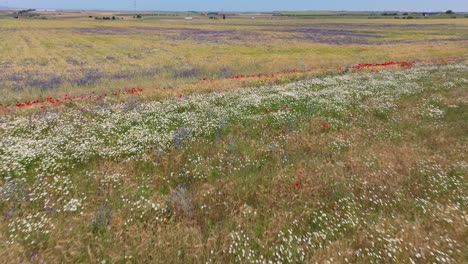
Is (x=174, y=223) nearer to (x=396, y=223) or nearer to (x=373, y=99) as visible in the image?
(x=396, y=223)

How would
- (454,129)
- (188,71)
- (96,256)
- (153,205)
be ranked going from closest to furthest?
1. (96,256)
2. (153,205)
3. (454,129)
4. (188,71)

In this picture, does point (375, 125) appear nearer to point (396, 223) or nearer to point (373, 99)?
point (373, 99)

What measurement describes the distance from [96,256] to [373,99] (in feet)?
45.1

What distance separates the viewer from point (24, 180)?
631 centimetres

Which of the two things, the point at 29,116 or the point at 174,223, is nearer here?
the point at 174,223

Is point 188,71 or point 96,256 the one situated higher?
point 188,71

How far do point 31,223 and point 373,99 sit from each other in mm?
14476

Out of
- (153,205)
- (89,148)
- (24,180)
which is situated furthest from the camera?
(89,148)

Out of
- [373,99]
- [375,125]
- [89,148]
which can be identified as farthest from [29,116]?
[373,99]

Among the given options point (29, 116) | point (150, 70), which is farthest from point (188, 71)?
point (29, 116)

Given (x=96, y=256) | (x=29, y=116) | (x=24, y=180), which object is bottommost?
(x=96, y=256)

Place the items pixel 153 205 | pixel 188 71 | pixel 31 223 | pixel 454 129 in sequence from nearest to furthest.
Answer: pixel 31 223 → pixel 153 205 → pixel 454 129 → pixel 188 71

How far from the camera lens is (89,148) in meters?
7.83

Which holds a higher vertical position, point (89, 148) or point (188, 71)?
point (188, 71)
